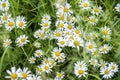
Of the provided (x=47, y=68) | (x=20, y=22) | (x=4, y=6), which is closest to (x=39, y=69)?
(x=47, y=68)

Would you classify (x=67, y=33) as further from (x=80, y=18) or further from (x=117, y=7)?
(x=117, y=7)

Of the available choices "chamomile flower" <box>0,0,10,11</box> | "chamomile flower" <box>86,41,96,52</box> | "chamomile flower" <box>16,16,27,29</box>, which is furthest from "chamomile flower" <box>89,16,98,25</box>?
"chamomile flower" <box>0,0,10,11</box>

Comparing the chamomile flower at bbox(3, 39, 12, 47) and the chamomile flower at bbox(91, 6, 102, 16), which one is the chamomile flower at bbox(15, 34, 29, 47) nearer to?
the chamomile flower at bbox(3, 39, 12, 47)

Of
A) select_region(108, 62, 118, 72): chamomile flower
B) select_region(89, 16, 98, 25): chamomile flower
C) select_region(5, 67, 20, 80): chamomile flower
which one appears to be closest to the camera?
select_region(5, 67, 20, 80): chamomile flower

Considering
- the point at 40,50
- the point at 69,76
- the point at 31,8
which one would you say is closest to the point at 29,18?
Result: the point at 31,8

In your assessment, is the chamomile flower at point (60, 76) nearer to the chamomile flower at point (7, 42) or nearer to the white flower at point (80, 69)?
the white flower at point (80, 69)

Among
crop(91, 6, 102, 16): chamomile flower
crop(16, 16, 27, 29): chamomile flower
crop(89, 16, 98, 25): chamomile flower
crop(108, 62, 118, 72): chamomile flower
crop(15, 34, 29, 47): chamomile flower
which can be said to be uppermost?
crop(91, 6, 102, 16): chamomile flower

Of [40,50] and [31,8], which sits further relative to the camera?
[31,8]

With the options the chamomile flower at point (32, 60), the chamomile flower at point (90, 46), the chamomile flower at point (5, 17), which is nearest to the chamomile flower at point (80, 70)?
the chamomile flower at point (90, 46)

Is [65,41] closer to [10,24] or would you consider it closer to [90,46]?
[90,46]
